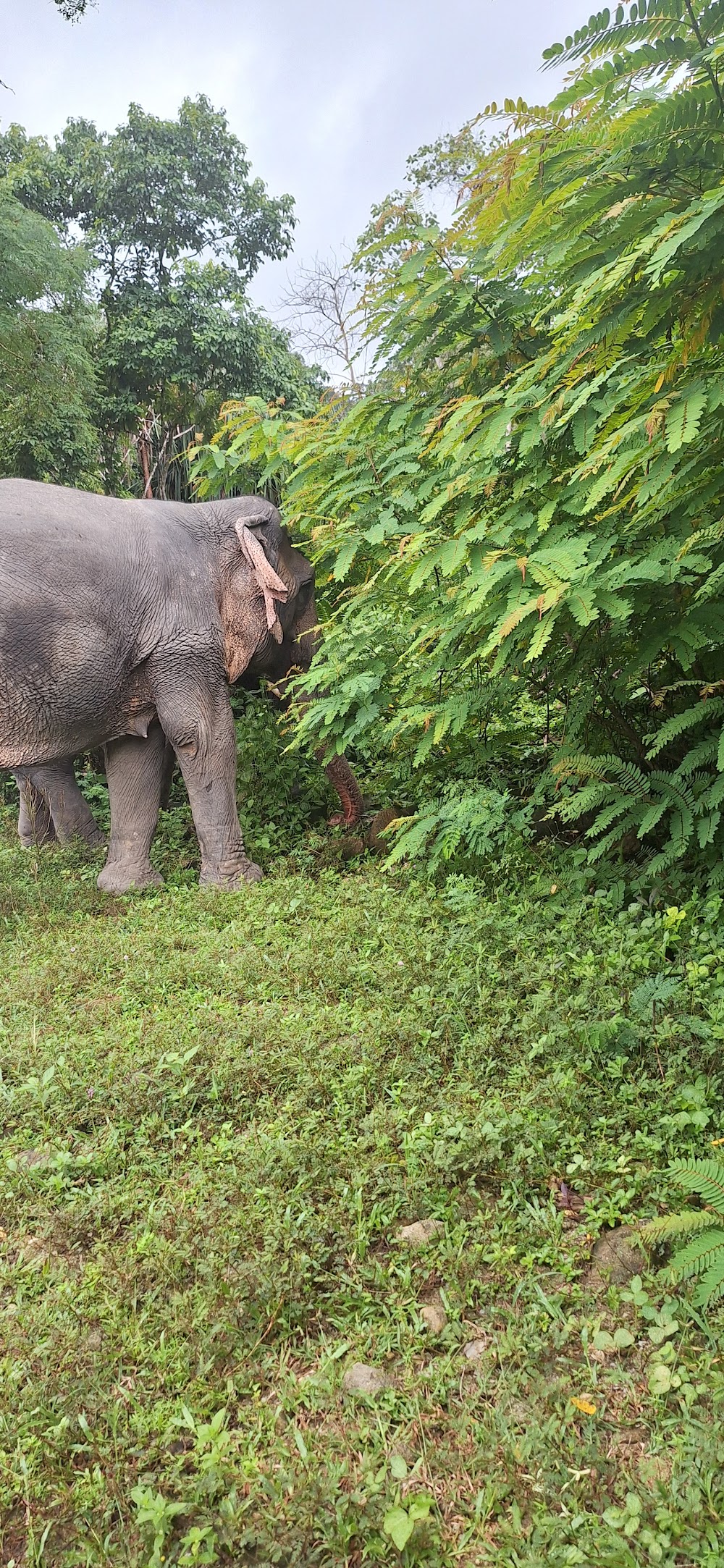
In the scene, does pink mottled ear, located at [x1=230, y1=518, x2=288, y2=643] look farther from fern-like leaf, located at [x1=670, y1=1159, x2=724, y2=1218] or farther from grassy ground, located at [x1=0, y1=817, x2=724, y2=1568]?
fern-like leaf, located at [x1=670, y1=1159, x2=724, y2=1218]

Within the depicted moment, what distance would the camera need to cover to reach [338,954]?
389cm

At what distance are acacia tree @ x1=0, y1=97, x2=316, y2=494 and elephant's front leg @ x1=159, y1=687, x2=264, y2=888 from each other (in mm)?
7820

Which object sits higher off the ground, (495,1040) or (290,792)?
(290,792)

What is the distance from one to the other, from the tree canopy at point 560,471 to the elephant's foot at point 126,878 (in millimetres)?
1425

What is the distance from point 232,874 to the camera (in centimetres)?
555

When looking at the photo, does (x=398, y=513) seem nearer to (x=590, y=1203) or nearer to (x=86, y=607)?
(x=86, y=607)

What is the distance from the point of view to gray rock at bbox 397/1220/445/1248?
2262 mm

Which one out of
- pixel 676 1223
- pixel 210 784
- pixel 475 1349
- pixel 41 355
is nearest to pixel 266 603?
pixel 210 784

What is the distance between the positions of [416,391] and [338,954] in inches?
112

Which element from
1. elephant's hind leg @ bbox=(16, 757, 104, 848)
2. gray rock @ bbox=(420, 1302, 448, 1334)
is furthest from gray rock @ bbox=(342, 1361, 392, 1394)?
elephant's hind leg @ bbox=(16, 757, 104, 848)

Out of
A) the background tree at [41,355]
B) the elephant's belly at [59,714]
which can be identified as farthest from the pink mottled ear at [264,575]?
the background tree at [41,355]

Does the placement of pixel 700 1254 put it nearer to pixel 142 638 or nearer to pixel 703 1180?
pixel 703 1180

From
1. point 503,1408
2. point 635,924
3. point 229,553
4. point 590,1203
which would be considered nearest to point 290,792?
point 229,553

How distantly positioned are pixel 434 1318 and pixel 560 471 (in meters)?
3.00
